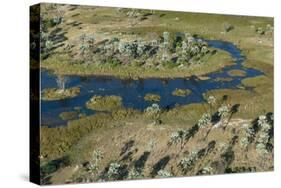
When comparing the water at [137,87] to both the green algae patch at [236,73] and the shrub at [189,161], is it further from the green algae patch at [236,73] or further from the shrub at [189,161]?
the shrub at [189,161]

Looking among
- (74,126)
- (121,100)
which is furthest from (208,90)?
(74,126)

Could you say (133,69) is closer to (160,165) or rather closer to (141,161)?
(141,161)

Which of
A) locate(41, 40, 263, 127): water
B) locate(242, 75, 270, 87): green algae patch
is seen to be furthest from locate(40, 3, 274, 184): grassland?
locate(41, 40, 263, 127): water

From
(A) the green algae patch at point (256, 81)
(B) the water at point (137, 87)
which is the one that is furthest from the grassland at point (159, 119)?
(B) the water at point (137, 87)

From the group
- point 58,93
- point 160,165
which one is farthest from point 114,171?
point 58,93

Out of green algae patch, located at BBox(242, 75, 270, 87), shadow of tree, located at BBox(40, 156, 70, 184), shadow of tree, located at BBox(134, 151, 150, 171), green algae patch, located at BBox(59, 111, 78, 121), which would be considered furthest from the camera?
green algae patch, located at BBox(242, 75, 270, 87)

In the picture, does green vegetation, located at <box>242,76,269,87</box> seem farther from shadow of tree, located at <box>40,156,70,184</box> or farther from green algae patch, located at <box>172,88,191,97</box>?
shadow of tree, located at <box>40,156,70,184</box>
